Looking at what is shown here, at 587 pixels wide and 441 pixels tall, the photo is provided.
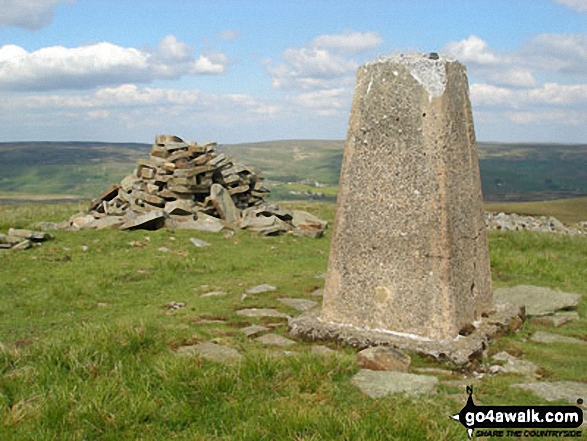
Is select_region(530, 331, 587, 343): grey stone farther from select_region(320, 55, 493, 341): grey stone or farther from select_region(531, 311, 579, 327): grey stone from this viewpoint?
select_region(320, 55, 493, 341): grey stone

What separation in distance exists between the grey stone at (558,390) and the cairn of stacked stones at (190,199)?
10.7 m

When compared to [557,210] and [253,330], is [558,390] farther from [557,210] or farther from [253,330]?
[557,210]

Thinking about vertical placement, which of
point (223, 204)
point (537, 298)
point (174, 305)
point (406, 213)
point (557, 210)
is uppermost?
point (406, 213)

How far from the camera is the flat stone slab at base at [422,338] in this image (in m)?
5.30

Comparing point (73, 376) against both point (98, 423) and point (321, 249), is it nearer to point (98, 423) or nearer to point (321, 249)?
point (98, 423)

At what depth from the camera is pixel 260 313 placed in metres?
7.16

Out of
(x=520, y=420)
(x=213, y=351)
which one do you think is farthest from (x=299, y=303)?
(x=520, y=420)

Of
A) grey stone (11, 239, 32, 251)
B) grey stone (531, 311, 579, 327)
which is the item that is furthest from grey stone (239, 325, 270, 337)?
grey stone (11, 239, 32, 251)

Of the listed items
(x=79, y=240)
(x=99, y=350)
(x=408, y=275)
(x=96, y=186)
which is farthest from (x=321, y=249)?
(x=96, y=186)

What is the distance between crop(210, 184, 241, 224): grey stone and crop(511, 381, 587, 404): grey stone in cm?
1206

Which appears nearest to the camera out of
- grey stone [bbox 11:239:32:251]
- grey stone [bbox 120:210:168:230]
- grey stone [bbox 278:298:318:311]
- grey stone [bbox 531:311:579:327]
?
grey stone [bbox 531:311:579:327]

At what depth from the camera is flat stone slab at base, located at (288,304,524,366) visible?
530 cm

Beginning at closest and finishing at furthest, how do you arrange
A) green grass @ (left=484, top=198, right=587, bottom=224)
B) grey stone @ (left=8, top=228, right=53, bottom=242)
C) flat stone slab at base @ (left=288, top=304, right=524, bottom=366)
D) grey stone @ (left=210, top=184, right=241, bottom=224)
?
flat stone slab at base @ (left=288, top=304, right=524, bottom=366)
grey stone @ (left=8, top=228, right=53, bottom=242)
grey stone @ (left=210, top=184, right=241, bottom=224)
green grass @ (left=484, top=198, right=587, bottom=224)

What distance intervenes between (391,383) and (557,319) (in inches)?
145
